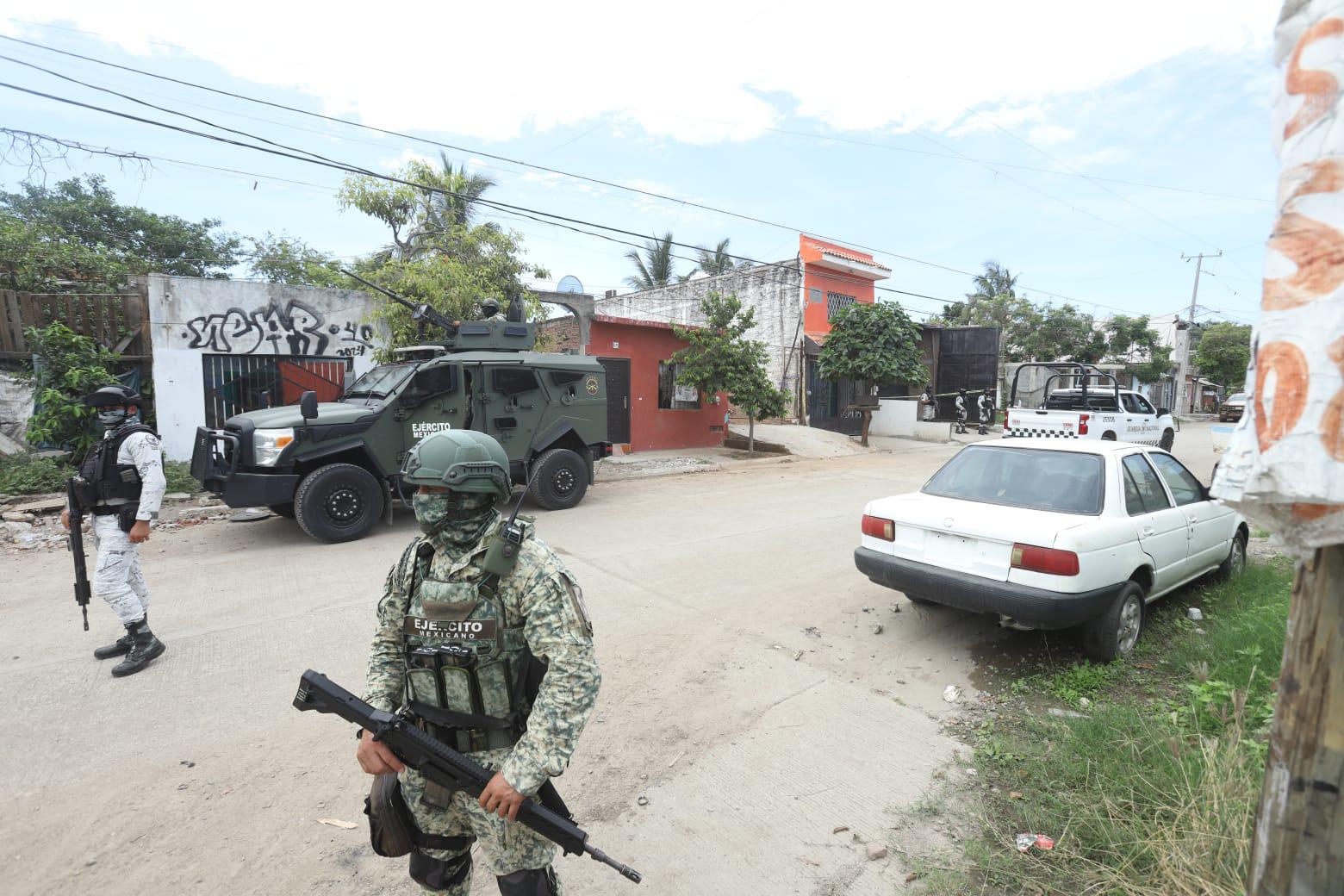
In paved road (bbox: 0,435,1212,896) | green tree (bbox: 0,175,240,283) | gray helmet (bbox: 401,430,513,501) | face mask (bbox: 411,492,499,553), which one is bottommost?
paved road (bbox: 0,435,1212,896)

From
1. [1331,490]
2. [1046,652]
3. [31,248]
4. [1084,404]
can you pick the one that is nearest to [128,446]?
[1331,490]

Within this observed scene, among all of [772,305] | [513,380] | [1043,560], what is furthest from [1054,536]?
[772,305]

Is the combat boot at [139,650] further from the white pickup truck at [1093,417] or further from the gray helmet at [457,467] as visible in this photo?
the white pickup truck at [1093,417]

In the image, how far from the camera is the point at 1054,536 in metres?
3.76

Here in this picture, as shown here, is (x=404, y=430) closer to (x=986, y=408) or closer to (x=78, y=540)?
(x=78, y=540)

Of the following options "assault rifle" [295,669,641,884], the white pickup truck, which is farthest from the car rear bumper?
the white pickup truck

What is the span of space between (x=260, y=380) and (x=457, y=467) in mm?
11125

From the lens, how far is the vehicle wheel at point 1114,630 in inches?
154

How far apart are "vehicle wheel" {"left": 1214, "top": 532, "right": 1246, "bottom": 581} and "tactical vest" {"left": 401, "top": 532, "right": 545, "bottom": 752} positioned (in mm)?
5748

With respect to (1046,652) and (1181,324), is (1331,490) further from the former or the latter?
(1181,324)

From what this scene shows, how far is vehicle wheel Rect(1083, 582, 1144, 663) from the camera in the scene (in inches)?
154

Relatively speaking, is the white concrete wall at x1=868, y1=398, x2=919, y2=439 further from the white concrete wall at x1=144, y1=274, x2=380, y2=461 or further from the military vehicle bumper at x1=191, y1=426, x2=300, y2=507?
the military vehicle bumper at x1=191, y1=426, x2=300, y2=507

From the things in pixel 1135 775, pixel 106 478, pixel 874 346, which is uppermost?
pixel 874 346

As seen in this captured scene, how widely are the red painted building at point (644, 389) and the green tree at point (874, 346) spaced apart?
3452 millimetres
